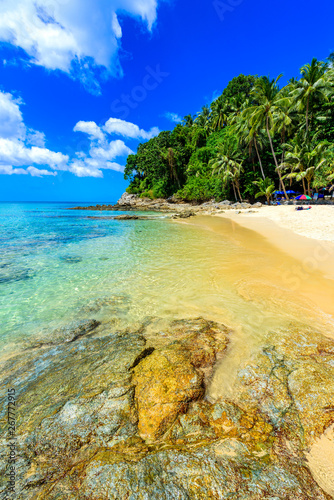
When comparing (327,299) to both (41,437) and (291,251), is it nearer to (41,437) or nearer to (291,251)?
(291,251)

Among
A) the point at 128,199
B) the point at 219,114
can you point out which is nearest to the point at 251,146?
the point at 219,114

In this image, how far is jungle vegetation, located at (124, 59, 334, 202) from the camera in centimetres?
2781

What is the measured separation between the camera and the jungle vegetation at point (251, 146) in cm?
2781

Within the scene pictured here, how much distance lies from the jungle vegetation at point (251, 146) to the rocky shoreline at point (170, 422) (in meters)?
28.4

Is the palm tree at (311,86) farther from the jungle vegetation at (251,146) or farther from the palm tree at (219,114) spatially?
the palm tree at (219,114)

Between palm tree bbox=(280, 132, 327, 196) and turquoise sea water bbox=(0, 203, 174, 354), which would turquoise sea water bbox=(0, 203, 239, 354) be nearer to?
turquoise sea water bbox=(0, 203, 174, 354)

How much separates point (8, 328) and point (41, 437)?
350 centimetres

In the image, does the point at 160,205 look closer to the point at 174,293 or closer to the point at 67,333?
the point at 174,293

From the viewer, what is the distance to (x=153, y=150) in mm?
49406

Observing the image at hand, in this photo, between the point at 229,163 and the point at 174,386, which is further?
the point at 229,163

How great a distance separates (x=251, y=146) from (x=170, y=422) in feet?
135

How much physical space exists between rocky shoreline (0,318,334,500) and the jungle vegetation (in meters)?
28.4

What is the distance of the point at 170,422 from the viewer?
2.15m

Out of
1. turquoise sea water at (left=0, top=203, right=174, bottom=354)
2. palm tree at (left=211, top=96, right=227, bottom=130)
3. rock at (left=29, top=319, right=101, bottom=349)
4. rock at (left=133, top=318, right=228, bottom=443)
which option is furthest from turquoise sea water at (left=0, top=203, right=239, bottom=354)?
palm tree at (left=211, top=96, right=227, bottom=130)
